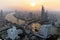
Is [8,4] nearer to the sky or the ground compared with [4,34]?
nearer to the sky

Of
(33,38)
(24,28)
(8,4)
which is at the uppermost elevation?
(8,4)

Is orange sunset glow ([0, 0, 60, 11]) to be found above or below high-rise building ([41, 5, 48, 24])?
above

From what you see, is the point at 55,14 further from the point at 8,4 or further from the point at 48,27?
the point at 8,4

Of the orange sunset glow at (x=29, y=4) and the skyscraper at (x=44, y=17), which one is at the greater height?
the orange sunset glow at (x=29, y=4)

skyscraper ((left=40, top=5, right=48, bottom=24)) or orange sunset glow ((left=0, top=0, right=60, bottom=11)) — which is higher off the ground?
orange sunset glow ((left=0, top=0, right=60, bottom=11))

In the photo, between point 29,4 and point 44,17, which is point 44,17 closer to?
point 44,17

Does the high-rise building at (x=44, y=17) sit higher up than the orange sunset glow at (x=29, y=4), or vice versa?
the orange sunset glow at (x=29, y=4)

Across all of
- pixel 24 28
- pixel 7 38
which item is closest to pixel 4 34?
pixel 7 38

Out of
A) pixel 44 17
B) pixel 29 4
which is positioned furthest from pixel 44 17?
pixel 29 4
